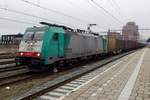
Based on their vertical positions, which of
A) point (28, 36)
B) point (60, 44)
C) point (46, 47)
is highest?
point (28, 36)

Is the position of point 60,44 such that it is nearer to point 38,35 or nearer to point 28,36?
point 38,35

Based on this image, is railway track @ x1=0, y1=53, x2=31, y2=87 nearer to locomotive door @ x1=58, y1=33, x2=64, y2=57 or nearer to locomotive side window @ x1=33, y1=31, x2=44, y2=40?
locomotive side window @ x1=33, y1=31, x2=44, y2=40

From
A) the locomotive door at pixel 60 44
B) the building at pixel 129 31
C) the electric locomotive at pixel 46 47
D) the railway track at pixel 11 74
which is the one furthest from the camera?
the building at pixel 129 31

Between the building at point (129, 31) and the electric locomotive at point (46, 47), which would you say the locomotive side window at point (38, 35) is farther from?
the building at point (129, 31)

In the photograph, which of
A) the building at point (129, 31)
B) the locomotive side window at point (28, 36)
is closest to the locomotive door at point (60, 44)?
the locomotive side window at point (28, 36)

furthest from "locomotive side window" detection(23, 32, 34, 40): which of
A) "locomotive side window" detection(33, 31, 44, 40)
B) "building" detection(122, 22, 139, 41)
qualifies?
"building" detection(122, 22, 139, 41)

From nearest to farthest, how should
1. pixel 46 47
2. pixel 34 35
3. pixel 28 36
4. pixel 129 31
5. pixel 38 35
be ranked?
pixel 46 47, pixel 38 35, pixel 34 35, pixel 28 36, pixel 129 31

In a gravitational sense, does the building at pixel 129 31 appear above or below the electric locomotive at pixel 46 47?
above

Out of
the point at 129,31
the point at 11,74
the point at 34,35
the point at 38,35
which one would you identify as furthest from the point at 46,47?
the point at 129,31

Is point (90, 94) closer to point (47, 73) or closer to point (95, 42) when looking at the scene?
point (47, 73)

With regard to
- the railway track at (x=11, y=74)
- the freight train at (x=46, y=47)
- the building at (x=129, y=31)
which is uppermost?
the building at (x=129, y=31)

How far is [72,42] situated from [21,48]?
440 cm

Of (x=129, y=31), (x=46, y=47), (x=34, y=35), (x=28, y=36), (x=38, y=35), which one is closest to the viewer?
(x=46, y=47)

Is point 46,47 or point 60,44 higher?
point 60,44
